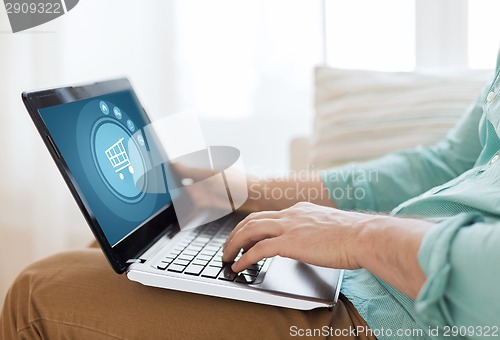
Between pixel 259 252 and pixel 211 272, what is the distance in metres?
0.07

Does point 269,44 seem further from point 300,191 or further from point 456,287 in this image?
point 456,287

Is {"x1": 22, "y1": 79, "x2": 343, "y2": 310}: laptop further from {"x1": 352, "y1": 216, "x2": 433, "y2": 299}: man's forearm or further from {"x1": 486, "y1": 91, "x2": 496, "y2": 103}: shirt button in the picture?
{"x1": 486, "y1": 91, "x2": 496, "y2": 103}: shirt button

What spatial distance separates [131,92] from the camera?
3.19 feet

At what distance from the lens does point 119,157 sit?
83 centimetres

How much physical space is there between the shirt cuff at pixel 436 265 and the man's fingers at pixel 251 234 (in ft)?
0.65

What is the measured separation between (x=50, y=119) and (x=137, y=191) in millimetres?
187

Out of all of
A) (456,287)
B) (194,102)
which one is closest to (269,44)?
(194,102)

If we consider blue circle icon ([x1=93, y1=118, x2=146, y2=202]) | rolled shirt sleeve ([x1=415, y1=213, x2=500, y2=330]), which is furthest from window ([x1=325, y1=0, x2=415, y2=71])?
rolled shirt sleeve ([x1=415, y1=213, x2=500, y2=330])

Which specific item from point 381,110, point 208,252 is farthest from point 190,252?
point 381,110

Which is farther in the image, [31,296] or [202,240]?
[202,240]

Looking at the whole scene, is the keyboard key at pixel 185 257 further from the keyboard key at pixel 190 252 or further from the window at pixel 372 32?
the window at pixel 372 32

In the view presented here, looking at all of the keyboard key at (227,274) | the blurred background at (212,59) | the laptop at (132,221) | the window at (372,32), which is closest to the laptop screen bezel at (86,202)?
the laptop at (132,221)

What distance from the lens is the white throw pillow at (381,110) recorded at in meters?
1.20

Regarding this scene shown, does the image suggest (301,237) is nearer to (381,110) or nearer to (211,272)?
(211,272)
